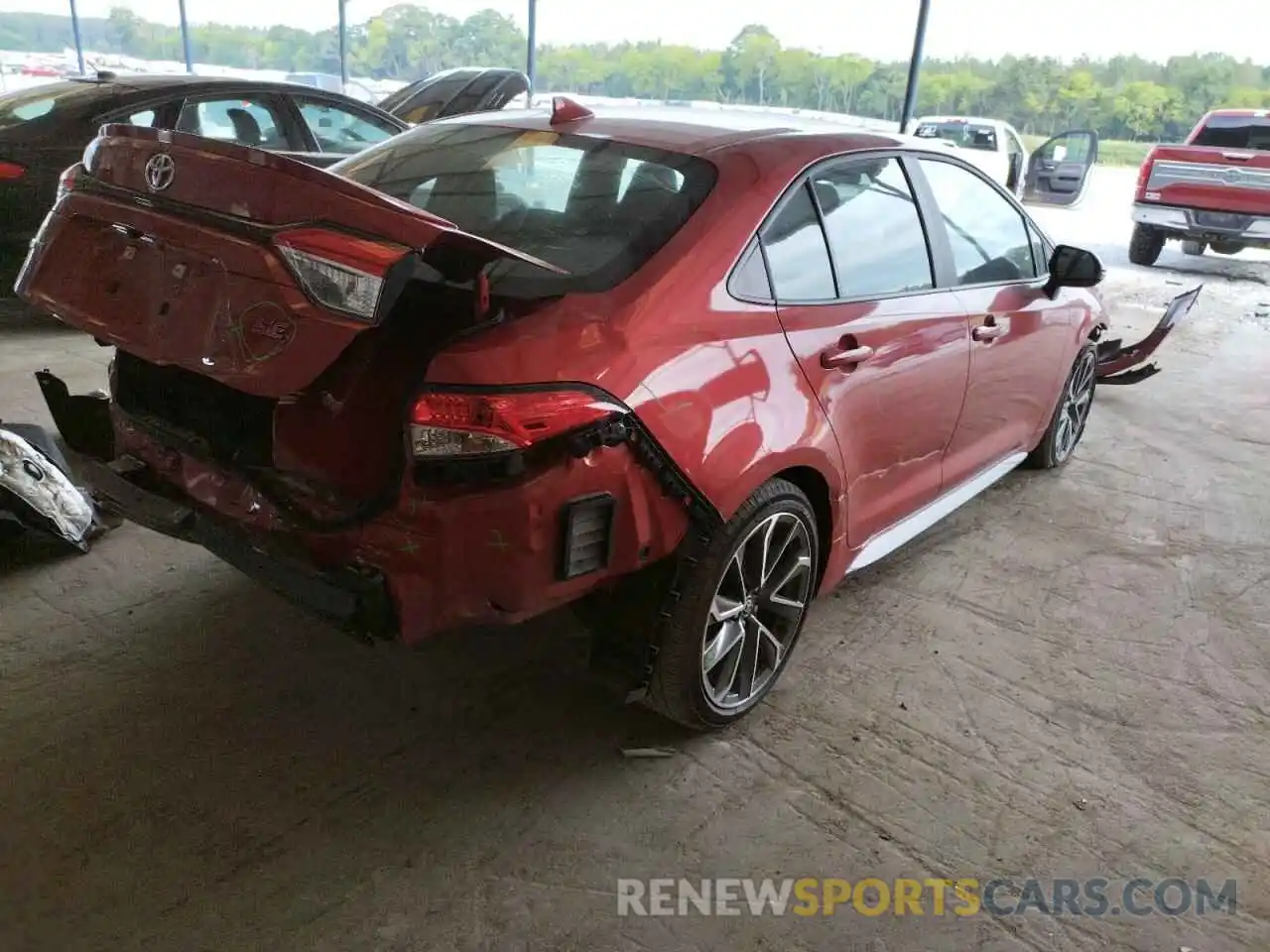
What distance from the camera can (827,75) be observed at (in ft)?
45.8

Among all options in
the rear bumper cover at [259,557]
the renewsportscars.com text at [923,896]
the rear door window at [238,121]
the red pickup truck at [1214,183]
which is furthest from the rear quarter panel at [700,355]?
the red pickup truck at [1214,183]

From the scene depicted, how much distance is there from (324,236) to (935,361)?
191cm

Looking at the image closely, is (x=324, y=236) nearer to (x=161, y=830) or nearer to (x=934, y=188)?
(x=161, y=830)

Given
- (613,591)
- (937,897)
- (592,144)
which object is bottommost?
(937,897)

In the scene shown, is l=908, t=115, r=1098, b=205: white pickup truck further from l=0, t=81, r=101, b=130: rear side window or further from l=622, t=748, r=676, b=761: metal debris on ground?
l=622, t=748, r=676, b=761: metal debris on ground

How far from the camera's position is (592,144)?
99.3 inches

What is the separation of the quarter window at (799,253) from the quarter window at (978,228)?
30.7 inches

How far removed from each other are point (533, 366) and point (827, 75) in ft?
45.1

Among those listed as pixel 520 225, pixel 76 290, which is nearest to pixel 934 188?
pixel 520 225

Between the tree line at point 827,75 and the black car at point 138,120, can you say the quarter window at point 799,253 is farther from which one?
the tree line at point 827,75

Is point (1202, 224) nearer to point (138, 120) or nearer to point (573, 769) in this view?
point (138, 120)

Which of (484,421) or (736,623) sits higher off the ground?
(484,421)

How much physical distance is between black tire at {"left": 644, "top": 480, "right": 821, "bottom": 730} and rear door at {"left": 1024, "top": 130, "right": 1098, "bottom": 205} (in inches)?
478

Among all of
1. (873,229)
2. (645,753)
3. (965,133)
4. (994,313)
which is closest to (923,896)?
(645,753)
